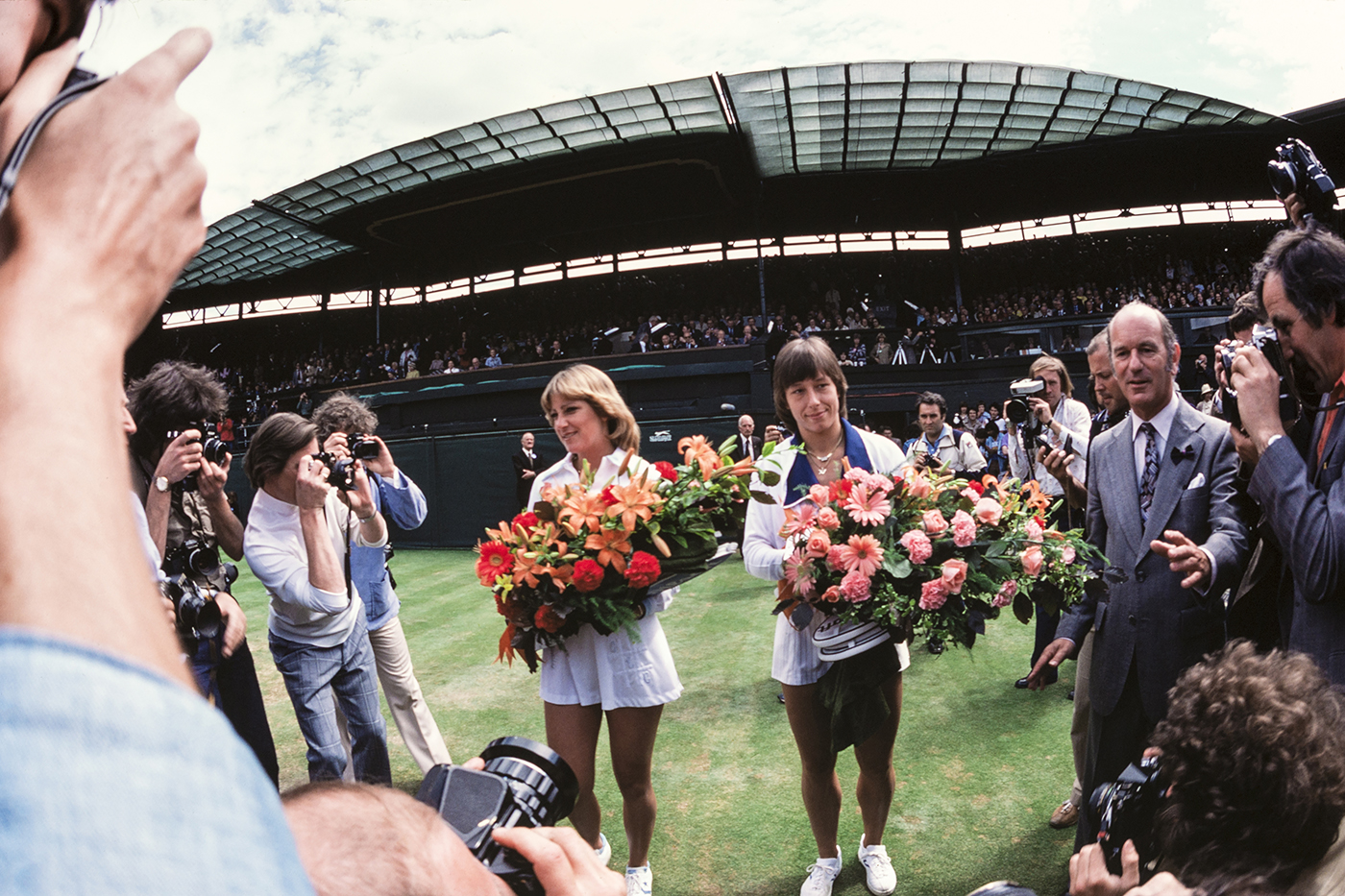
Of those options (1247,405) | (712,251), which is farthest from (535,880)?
(712,251)

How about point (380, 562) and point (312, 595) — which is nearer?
point (312, 595)

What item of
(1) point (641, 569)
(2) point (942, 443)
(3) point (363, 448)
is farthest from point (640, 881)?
(2) point (942, 443)

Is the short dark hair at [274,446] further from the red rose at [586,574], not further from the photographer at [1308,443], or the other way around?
the photographer at [1308,443]

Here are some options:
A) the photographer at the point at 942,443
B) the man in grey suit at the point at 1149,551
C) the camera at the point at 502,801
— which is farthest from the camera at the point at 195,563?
the photographer at the point at 942,443

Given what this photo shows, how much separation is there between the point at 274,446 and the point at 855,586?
2720 mm

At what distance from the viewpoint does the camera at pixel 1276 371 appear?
7.76 feet

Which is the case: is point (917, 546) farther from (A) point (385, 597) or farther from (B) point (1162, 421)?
(A) point (385, 597)

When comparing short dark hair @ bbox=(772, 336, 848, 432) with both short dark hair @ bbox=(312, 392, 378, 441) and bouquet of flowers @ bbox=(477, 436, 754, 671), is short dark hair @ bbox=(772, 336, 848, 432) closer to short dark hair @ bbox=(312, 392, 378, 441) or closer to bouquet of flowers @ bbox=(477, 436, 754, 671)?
bouquet of flowers @ bbox=(477, 436, 754, 671)

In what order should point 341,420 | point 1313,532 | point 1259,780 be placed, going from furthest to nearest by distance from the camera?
point 341,420 < point 1313,532 < point 1259,780

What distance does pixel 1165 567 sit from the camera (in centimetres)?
276

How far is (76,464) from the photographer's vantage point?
359mm

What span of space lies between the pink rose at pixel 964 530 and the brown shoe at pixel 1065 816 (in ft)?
Answer: 5.70

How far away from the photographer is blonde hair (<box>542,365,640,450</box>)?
3.53 metres

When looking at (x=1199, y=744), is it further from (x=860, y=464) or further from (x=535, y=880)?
(x=860, y=464)
